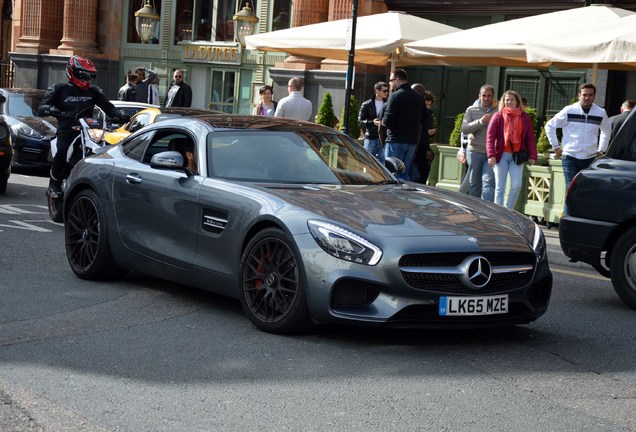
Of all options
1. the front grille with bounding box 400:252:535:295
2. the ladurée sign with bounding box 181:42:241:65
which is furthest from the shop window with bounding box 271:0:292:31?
the front grille with bounding box 400:252:535:295

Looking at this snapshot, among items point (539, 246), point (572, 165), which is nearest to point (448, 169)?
point (572, 165)

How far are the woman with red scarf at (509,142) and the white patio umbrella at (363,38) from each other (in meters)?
3.01

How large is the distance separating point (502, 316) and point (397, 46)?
10.7 meters

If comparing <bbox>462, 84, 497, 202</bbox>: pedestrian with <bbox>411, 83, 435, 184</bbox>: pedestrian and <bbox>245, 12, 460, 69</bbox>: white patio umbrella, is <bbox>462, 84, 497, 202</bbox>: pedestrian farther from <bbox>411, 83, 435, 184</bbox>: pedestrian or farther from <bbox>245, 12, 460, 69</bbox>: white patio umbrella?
<bbox>245, 12, 460, 69</bbox>: white patio umbrella

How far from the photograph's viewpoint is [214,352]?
23.1ft

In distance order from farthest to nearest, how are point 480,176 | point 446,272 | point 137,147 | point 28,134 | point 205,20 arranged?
1. point 205,20
2. point 28,134
3. point 480,176
4. point 137,147
5. point 446,272

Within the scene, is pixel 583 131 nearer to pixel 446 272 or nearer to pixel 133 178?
pixel 133 178

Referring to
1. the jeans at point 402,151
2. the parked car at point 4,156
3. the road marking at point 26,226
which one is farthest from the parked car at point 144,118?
the road marking at point 26,226

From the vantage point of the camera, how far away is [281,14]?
92.0ft

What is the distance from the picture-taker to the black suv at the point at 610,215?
369 inches

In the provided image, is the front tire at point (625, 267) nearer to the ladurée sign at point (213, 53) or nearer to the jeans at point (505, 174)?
the jeans at point (505, 174)

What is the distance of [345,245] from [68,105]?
7.09 meters

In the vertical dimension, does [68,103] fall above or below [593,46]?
below

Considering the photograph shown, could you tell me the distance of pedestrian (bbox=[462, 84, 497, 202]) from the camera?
15.8 metres
